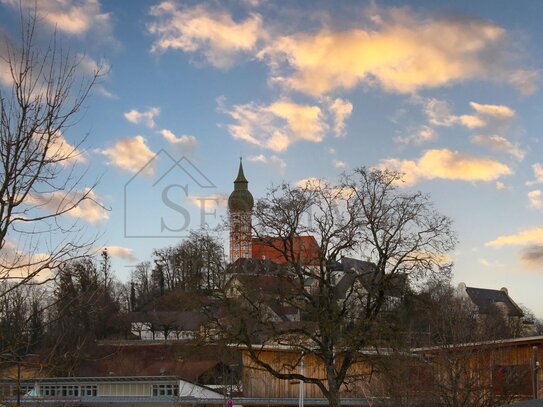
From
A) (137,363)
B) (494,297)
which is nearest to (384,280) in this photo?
(137,363)

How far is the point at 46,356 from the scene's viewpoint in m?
6.87

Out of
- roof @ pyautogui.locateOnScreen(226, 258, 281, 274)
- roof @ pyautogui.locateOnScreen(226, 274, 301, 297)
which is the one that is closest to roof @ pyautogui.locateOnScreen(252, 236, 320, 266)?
roof @ pyautogui.locateOnScreen(226, 258, 281, 274)

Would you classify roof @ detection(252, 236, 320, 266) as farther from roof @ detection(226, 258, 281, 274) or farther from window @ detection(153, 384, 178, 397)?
window @ detection(153, 384, 178, 397)

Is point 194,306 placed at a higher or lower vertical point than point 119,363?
higher

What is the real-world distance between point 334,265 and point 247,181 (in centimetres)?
9781

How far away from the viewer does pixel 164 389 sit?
42188mm

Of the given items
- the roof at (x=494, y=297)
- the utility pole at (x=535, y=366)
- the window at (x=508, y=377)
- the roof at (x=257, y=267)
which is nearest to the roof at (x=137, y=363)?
the roof at (x=257, y=267)

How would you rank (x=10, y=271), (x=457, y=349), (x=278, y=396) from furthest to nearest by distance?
(x=278, y=396)
(x=457, y=349)
(x=10, y=271)

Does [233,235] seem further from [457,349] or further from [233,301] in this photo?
[457,349]

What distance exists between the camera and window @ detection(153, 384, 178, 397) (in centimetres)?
4162

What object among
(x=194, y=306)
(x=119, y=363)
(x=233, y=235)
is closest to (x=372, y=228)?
(x=233, y=235)

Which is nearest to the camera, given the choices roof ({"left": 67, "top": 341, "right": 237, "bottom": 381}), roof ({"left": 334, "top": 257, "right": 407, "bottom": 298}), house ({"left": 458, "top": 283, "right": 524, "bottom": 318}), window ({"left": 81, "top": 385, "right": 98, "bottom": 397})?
roof ({"left": 334, "top": 257, "right": 407, "bottom": 298})

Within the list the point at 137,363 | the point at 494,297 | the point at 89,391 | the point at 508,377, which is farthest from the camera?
the point at 494,297

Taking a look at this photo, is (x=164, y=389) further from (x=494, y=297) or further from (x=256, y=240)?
(x=494, y=297)
